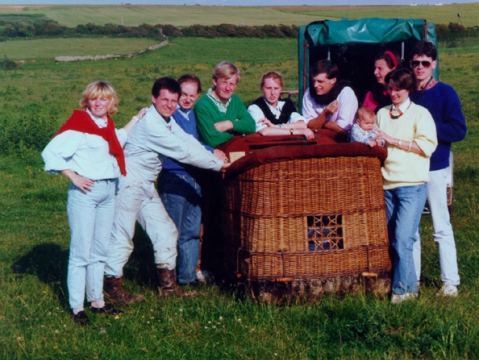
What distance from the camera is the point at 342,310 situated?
16.8 ft

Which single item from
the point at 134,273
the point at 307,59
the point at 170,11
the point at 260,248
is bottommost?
the point at 134,273

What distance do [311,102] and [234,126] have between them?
3.31ft

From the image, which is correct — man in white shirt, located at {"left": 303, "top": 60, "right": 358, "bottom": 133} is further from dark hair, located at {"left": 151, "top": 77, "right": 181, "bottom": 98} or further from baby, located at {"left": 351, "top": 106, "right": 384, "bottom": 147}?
dark hair, located at {"left": 151, "top": 77, "right": 181, "bottom": 98}

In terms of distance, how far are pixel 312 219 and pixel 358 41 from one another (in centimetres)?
409

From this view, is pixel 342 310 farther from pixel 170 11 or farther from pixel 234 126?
pixel 170 11

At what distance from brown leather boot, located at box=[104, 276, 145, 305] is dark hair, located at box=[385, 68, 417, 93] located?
2716 mm

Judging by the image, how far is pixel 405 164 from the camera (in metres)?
5.34

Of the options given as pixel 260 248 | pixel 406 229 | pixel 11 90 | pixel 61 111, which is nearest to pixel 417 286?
pixel 406 229

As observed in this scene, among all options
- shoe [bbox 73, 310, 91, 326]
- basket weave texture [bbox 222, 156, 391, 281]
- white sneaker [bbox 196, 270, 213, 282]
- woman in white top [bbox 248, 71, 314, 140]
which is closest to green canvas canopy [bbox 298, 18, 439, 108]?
woman in white top [bbox 248, 71, 314, 140]

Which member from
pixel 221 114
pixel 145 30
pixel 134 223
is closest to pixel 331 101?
pixel 221 114

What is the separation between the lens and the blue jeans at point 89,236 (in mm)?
5172

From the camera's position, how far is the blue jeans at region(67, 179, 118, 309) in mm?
5172

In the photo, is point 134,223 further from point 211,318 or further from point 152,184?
point 211,318

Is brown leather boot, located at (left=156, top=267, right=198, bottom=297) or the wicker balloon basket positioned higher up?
the wicker balloon basket
